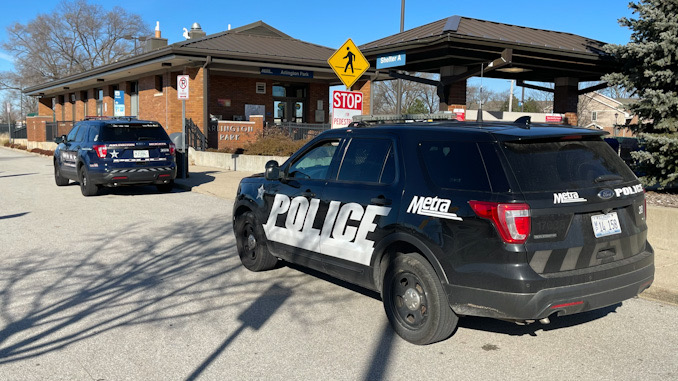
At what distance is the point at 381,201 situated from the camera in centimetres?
477

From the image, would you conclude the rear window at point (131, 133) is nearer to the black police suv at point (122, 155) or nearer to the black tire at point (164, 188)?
the black police suv at point (122, 155)

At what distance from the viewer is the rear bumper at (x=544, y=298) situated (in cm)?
390

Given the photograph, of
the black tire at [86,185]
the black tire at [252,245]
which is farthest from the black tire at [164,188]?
the black tire at [252,245]

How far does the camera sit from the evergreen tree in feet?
28.9

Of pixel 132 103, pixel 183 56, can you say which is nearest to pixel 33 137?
pixel 132 103

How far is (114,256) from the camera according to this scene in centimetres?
736

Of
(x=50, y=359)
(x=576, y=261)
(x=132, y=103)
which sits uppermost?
(x=132, y=103)

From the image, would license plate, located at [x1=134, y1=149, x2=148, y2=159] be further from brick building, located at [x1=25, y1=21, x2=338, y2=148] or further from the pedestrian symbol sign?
brick building, located at [x1=25, y1=21, x2=338, y2=148]

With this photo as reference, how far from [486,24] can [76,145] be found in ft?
36.5

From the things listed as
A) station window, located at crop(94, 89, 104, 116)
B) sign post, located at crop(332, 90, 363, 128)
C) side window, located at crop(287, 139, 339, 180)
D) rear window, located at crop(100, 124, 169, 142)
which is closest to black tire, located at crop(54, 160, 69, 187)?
rear window, located at crop(100, 124, 169, 142)

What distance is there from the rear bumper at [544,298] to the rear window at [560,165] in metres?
0.69

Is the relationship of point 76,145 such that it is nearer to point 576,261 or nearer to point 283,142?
point 283,142

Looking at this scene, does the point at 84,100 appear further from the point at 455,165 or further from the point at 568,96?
the point at 455,165

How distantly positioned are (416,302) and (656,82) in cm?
692
